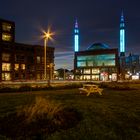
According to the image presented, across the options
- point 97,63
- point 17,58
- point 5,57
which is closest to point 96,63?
point 97,63

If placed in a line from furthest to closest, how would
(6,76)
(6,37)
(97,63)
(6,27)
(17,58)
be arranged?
1. (97,63)
2. (17,58)
3. (6,37)
4. (6,27)
5. (6,76)

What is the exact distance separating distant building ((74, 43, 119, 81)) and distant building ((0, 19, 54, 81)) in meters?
23.7

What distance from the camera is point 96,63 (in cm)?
13475

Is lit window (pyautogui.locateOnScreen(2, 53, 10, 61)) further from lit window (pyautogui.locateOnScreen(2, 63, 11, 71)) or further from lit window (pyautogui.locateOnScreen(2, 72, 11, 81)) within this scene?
Result: lit window (pyautogui.locateOnScreen(2, 72, 11, 81))

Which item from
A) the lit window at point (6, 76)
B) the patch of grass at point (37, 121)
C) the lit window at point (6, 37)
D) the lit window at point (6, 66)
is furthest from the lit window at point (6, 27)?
the patch of grass at point (37, 121)

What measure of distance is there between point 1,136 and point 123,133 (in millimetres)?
3994

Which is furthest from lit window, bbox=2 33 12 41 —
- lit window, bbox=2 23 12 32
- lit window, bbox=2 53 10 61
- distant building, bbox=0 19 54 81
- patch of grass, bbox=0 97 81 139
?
patch of grass, bbox=0 97 81 139

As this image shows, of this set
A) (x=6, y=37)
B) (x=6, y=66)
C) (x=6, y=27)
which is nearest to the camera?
(x=6, y=66)

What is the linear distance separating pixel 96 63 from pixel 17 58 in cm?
4548

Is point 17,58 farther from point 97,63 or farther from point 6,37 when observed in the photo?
point 97,63

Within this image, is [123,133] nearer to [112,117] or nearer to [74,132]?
[74,132]

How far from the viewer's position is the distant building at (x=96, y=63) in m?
129

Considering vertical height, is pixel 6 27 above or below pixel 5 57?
above

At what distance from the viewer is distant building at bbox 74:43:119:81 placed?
129 m
